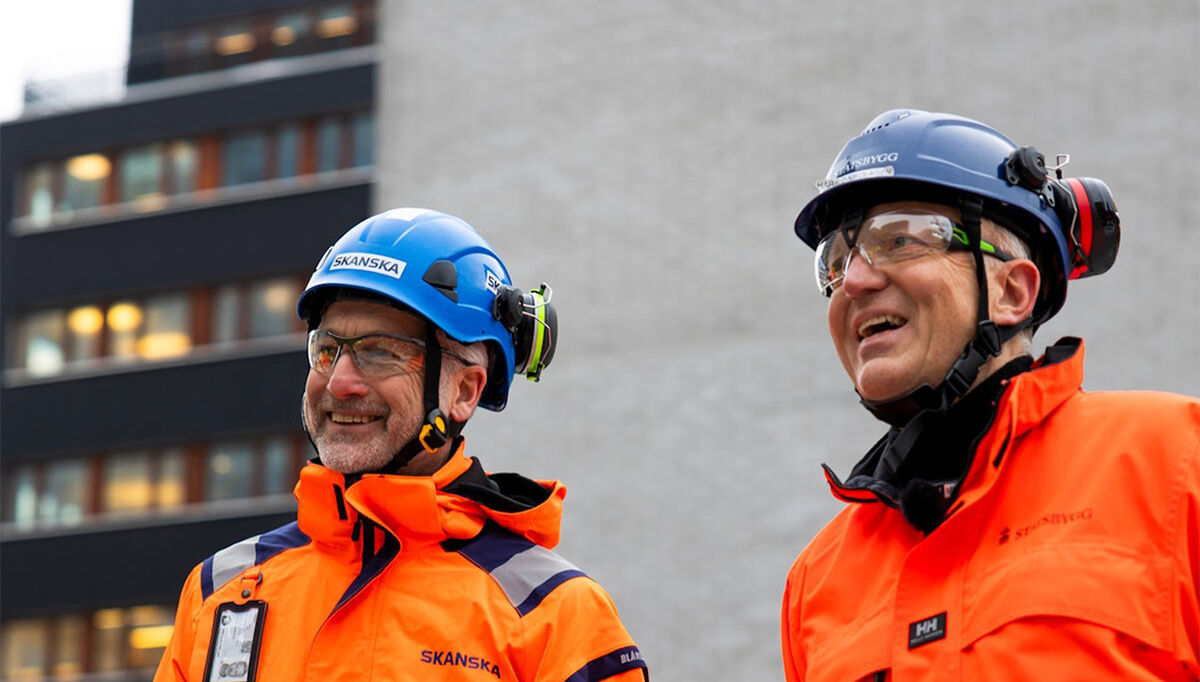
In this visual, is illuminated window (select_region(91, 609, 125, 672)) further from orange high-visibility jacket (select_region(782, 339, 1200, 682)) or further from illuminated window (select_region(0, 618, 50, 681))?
orange high-visibility jacket (select_region(782, 339, 1200, 682))

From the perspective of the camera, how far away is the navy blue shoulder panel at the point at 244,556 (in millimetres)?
5816

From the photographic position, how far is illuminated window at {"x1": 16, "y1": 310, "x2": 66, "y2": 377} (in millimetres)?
37500

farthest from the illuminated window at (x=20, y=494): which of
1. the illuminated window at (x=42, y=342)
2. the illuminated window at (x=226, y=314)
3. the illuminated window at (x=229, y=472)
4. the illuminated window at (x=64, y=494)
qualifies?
the illuminated window at (x=226, y=314)

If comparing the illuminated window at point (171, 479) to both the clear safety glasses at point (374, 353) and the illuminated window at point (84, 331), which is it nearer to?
the illuminated window at point (84, 331)

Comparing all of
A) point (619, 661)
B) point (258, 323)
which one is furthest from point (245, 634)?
point (258, 323)

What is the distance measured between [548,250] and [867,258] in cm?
2786

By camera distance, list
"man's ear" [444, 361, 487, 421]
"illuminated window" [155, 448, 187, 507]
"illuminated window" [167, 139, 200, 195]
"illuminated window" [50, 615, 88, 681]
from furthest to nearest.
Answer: "illuminated window" [167, 139, 200, 195] < "illuminated window" [155, 448, 187, 507] < "illuminated window" [50, 615, 88, 681] < "man's ear" [444, 361, 487, 421]

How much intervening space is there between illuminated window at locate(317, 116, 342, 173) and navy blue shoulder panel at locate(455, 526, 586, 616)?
30.7m

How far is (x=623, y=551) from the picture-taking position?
30.7m

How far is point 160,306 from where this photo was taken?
37.0 m

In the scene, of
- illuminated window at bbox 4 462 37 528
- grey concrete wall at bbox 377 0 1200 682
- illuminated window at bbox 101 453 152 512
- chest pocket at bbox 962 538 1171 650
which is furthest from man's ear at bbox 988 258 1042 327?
illuminated window at bbox 4 462 37 528

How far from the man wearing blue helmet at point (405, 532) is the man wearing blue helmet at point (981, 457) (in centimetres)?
87

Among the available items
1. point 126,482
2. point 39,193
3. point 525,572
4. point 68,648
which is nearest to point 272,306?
point 126,482

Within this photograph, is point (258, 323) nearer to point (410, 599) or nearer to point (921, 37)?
point (921, 37)
